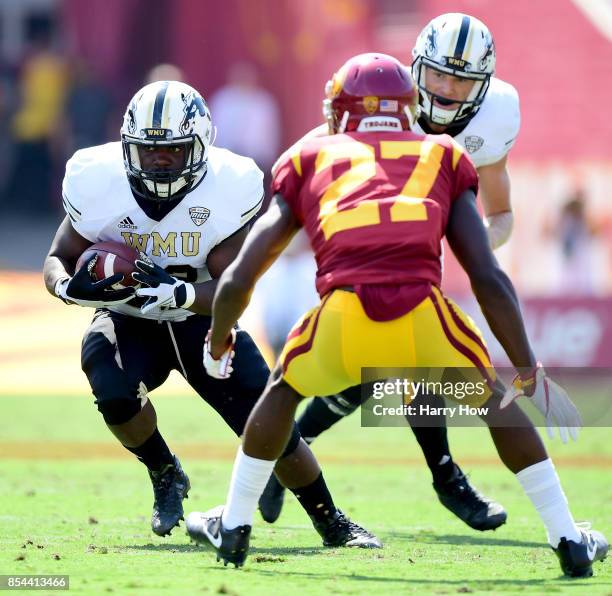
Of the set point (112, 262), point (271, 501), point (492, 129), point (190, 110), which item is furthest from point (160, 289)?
point (492, 129)

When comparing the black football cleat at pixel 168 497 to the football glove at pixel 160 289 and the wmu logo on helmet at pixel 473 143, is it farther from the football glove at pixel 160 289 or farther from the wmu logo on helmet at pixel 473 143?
the wmu logo on helmet at pixel 473 143

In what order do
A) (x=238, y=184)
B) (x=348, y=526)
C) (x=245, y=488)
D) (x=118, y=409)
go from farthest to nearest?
(x=238, y=184)
(x=348, y=526)
(x=118, y=409)
(x=245, y=488)

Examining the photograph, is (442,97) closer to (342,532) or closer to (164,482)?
(342,532)

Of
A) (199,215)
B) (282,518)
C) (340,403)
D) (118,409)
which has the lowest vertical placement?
(282,518)

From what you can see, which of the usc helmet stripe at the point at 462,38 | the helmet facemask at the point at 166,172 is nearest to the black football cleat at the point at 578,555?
the helmet facemask at the point at 166,172

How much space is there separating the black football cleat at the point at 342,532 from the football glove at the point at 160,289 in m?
1.10

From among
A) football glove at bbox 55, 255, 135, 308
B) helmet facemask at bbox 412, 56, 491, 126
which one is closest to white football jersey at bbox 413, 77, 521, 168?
helmet facemask at bbox 412, 56, 491, 126

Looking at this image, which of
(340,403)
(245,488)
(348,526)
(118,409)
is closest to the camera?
(245,488)

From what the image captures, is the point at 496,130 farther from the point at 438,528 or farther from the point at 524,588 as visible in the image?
the point at 524,588

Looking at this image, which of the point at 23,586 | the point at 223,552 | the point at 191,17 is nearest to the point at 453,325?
the point at 223,552

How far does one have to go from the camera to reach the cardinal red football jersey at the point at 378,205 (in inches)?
182

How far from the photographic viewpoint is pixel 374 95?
488 cm

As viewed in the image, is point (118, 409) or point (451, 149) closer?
point (451, 149)

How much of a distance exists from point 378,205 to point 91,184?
1603mm
